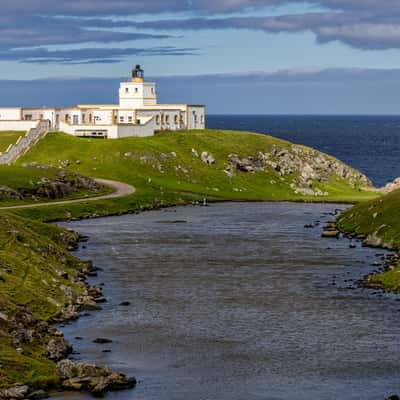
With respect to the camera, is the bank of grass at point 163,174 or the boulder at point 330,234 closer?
the boulder at point 330,234

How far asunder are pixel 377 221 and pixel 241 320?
55.1 metres

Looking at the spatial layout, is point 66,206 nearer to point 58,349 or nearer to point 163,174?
point 163,174

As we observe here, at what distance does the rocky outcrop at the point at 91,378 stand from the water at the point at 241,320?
936mm

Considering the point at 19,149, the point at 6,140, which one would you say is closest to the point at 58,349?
the point at 19,149

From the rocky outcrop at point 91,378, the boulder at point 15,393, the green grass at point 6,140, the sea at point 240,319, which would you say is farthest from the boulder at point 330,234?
the green grass at point 6,140

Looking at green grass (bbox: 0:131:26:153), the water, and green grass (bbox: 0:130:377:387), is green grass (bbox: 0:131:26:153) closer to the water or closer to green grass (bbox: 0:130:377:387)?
green grass (bbox: 0:130:377:387)

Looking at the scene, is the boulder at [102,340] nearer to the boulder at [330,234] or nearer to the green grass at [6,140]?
the boulder at [330,234]

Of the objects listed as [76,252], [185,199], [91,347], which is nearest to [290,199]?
[185,199]

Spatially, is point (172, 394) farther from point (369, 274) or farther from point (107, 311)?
point (369, 274)

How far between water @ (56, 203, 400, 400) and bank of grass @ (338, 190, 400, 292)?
3.68 meters

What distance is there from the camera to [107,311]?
3228 inches

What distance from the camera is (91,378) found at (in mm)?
61438

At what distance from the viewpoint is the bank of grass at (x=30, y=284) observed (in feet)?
204

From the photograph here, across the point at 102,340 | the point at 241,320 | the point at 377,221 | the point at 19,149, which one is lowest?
the point at 102,340
